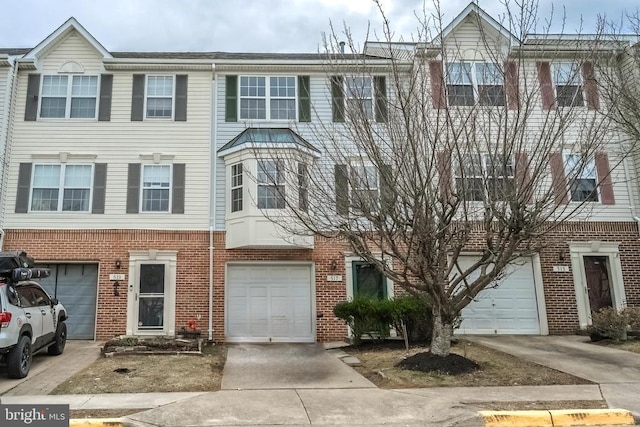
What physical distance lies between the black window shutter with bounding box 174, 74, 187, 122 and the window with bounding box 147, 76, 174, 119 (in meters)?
0.19

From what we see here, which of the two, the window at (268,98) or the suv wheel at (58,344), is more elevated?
the window at (268,98)

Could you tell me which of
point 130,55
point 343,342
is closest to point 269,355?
point 343,342

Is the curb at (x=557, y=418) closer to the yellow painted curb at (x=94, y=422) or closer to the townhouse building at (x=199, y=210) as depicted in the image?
the yellow painted curb at (x=94, y=422)

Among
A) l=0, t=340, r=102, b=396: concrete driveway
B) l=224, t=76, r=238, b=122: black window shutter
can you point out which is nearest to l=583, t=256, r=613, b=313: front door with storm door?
l=224, t=76, r=238, b=122: black window shutter

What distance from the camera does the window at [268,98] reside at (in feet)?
50.9

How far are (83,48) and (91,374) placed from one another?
10788mm

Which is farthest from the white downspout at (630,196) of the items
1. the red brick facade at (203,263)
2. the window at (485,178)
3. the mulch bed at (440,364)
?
the mulch bed at (440,364)

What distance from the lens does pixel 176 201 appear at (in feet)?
48.2

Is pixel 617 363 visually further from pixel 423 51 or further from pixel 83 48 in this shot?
pixel 83 48

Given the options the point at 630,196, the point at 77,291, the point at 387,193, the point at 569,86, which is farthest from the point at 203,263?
the point at 630,196

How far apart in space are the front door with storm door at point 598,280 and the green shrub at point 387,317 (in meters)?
6.18

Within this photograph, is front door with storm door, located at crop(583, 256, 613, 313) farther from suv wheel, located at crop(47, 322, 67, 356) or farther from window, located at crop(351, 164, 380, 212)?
suv wheel, located at crop(47, 322, 67, 356)

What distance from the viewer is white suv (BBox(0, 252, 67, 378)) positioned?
8.36 metres

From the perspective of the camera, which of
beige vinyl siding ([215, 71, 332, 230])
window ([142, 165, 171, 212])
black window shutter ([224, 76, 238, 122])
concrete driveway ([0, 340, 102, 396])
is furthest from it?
black window shutter ([224, 76, 238, 122])
